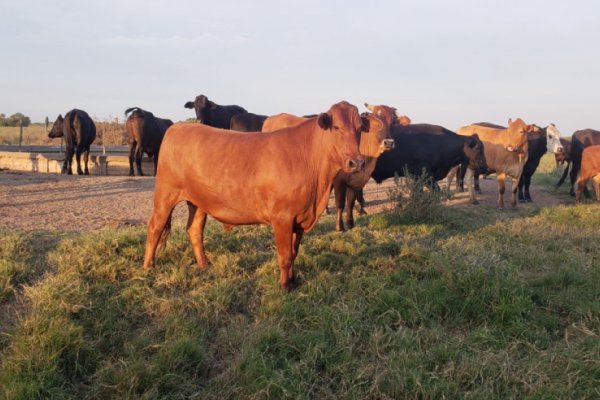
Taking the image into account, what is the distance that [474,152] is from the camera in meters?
11.2

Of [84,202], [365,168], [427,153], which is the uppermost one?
[427,153]

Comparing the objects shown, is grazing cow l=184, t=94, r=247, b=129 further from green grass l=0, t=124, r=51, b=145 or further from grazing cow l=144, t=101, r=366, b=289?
green grass l=0, t=124, r=51, b=145

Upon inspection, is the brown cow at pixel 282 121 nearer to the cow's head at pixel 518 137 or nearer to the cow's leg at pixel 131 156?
the cow's head at pixel 518 137

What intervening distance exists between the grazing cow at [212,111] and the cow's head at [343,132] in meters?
9.26

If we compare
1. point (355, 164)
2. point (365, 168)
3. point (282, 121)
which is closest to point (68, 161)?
point (282, 121)

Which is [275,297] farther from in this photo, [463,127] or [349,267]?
[463,127]

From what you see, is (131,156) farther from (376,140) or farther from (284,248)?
(284,248)

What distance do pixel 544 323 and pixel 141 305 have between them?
3592mm

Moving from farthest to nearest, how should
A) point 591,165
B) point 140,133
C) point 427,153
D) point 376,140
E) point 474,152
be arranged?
1. point 140,133
2. point 474,152
3. point 591,165
4. point 427,153
5. point 376,140

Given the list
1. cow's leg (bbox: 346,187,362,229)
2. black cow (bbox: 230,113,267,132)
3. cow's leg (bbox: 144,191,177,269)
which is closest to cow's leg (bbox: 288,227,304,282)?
cow's leg (bbox: 144,191,177,269)

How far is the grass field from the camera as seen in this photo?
3359mm

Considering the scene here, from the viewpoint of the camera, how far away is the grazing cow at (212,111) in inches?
524

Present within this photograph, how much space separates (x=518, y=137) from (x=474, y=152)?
1.09m

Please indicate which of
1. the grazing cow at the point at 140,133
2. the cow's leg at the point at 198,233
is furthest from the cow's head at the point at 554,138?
the cow's leg at the point at 198,233
